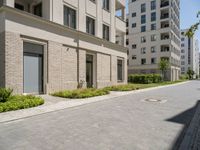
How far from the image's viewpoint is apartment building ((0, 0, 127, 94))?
1190 cm

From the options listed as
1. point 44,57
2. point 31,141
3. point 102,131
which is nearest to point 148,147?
point 102,131

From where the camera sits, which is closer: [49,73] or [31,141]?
[31,141]

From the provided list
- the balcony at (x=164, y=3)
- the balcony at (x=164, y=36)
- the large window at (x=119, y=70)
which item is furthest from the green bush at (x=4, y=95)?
the balcony at (x=164, y=3)

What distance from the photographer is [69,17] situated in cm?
1673

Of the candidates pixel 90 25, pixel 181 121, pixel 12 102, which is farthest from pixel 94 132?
pixel 90 25

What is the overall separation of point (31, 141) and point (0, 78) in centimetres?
851

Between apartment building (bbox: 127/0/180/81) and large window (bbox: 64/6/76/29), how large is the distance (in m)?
37.3

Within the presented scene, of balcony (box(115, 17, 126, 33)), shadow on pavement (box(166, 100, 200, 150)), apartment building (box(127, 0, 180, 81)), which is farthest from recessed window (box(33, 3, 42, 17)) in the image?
apartment building (box(127, 0, 180, 81))

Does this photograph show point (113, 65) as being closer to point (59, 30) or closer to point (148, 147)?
point (59, 30)

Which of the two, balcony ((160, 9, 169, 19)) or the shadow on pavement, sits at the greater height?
balcony ((160, 9, 169, 19))

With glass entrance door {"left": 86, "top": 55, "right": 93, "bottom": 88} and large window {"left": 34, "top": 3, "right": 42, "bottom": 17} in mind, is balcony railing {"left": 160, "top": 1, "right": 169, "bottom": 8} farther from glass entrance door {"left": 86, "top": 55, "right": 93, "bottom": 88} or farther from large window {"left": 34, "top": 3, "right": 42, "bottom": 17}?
large window {"left": 34, "top": 3, "right": 42, "bottom": 17}

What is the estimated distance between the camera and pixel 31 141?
4898mm

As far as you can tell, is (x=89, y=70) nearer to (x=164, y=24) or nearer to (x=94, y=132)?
(x=94, y=132)

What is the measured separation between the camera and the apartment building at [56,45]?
468 inches
